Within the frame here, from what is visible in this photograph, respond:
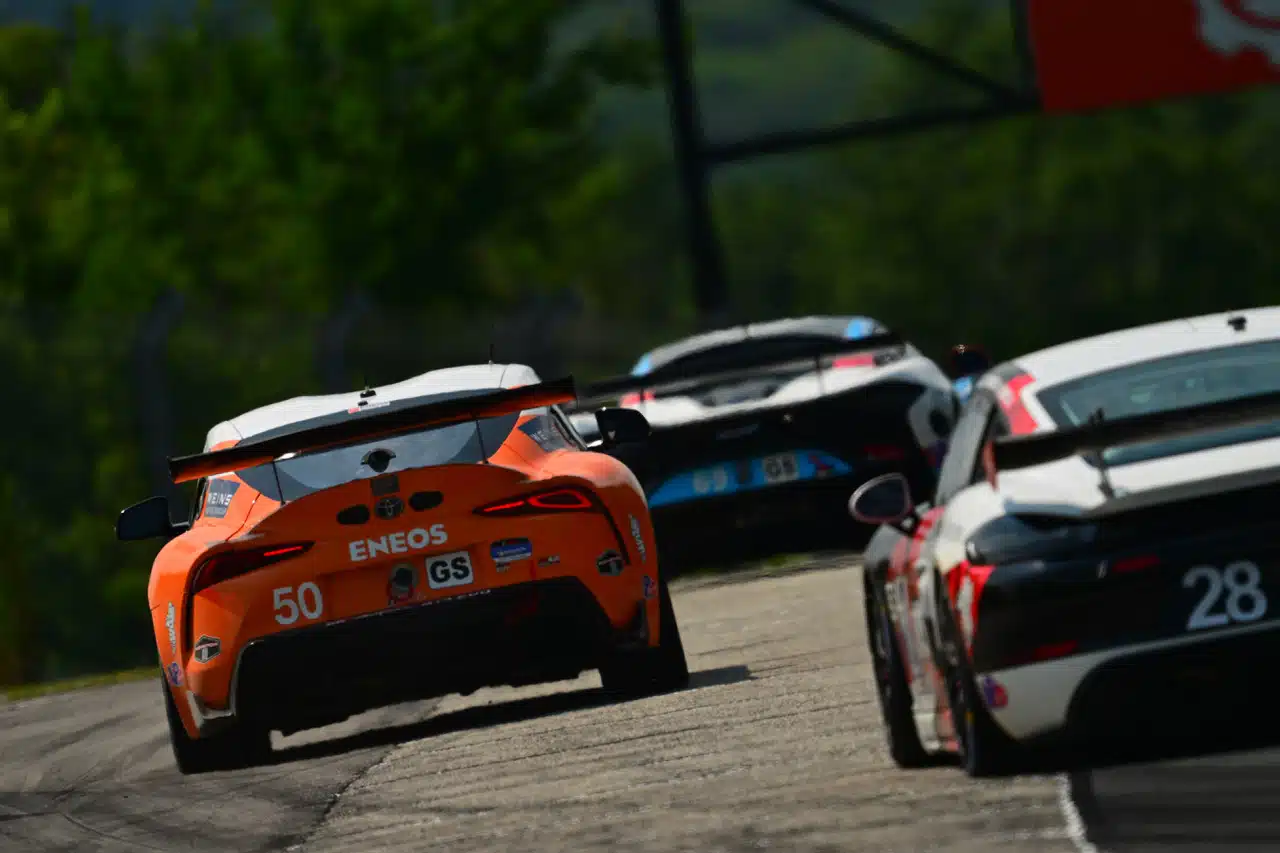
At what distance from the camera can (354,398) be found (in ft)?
40.1

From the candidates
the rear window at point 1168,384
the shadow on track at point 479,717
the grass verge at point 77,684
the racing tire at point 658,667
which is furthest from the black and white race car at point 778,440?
the rear window at point 1168,384

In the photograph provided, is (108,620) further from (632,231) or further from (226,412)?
(632,231)

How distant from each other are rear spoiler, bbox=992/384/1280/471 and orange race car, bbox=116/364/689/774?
338 centimetres

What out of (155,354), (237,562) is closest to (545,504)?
(237,562)

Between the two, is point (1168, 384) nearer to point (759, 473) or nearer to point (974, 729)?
point (974, 729)

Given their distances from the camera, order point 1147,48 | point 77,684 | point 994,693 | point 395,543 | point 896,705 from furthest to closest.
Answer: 1. point 1147,48
2. point 77,684
3. point 395,543
4. point 896,705
5. point 994,693

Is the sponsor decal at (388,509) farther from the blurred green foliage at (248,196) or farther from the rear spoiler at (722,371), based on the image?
the blurred green foliage at (248,196)

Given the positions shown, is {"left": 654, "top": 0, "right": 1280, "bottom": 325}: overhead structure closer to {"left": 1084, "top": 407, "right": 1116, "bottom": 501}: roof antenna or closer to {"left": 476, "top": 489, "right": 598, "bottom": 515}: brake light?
{"left": 476, "top": 489, "right": 598, "bottom": 515}: brake light

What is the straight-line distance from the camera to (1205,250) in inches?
4486

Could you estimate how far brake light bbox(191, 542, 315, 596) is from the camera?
10.9 m

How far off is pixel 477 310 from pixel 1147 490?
60.3m

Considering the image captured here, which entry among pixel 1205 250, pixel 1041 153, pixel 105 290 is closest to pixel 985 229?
pixel 1041 153

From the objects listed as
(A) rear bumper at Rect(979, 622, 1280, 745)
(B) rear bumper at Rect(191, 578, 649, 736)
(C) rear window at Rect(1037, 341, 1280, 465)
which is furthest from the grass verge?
(A) rear bumper at Rect(979, 622, 1280, 745)

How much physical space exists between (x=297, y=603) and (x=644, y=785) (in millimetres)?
1925
